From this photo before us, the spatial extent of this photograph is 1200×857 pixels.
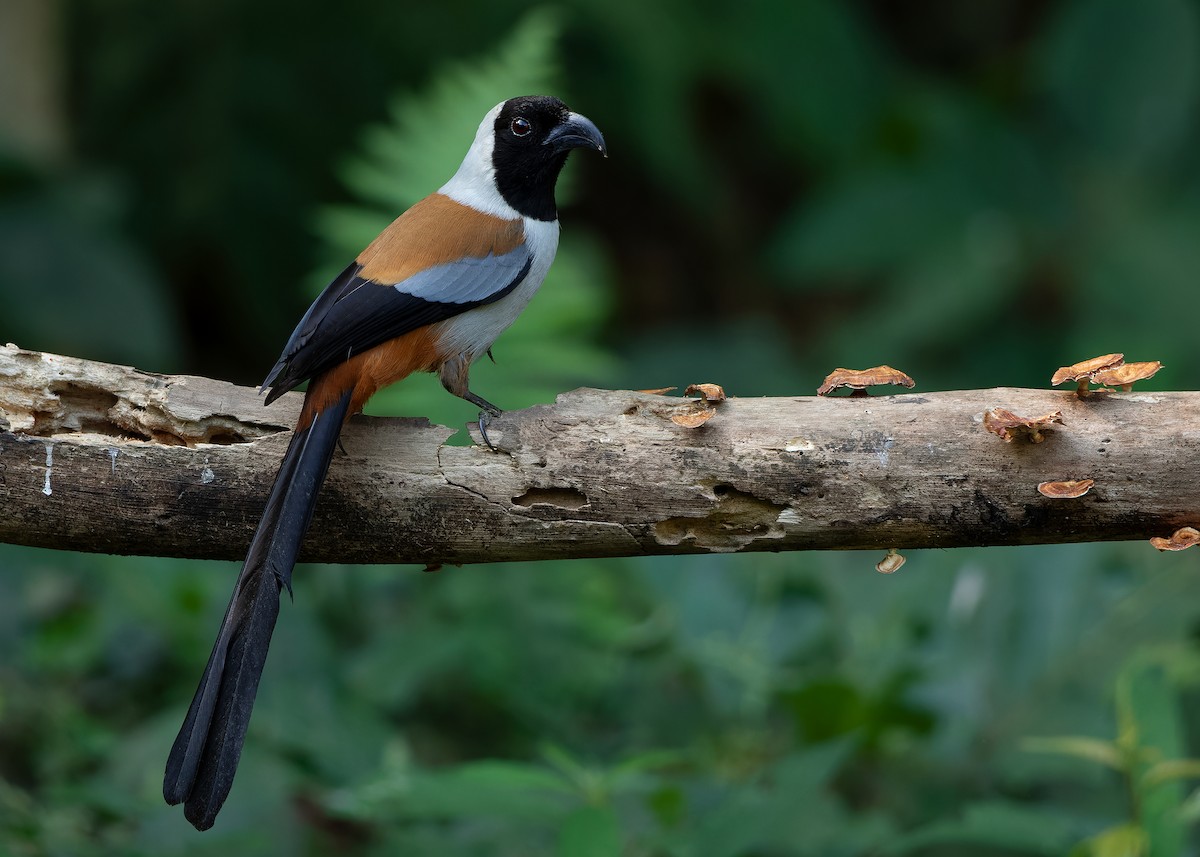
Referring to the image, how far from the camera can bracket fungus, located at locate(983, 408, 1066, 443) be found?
6.72 feet

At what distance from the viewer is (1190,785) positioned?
3.54 metres

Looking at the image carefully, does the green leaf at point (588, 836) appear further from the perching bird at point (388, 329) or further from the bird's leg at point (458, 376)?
the bird's leg at point (458, 376)

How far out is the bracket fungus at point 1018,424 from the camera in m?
2.05

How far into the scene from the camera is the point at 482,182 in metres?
2.91

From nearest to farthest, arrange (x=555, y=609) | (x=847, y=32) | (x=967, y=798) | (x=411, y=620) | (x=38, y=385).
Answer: (x=38, y=385) < (x=967, y=798) < (x=555, y=609) < (x=411, y=620) < (x=847, y=32)

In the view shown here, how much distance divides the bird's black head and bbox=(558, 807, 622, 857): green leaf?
131 cm

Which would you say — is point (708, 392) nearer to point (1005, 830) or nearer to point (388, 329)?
point (388, 329)

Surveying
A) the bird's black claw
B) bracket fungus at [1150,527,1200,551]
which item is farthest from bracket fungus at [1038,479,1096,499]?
the bird's black claw

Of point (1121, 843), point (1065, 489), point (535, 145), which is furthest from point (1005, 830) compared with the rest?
point (535, 145)

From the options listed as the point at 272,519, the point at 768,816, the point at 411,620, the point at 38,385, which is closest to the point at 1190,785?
the point at 768,816

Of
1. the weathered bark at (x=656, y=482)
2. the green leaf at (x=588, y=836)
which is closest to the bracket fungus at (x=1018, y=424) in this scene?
the weathered bark at (x=656, y=482)

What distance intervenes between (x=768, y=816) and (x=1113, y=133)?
13.5 ft

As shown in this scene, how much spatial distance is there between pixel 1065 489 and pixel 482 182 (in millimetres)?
1490

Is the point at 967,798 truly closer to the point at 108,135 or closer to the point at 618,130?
the point at 618,130
